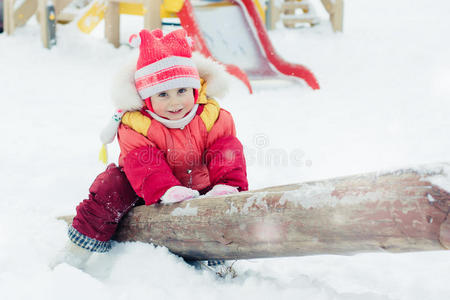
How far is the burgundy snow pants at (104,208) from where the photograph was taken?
225 centimetres

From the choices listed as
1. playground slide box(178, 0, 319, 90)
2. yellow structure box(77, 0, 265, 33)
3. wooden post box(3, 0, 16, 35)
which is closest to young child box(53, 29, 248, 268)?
playground slide box(178, 0, 319, 90)

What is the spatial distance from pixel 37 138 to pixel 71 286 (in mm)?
2630

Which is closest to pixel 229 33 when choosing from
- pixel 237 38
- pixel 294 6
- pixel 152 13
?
pixel 237 38

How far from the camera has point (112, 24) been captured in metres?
7.70

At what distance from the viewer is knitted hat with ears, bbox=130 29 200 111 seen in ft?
7.54

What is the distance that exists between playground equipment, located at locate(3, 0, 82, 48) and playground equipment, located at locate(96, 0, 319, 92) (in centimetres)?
79

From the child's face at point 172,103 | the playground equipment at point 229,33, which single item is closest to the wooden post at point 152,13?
the playground equipment at point 229,33

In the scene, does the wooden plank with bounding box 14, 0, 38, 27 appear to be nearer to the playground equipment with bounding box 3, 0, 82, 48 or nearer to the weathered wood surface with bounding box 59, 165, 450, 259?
the playground equipment with bounding box 3, 0, 82, 48

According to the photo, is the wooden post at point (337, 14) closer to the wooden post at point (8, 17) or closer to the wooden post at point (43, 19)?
the wooden post at point (43, 19)

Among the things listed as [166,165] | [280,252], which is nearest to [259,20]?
[166,165]

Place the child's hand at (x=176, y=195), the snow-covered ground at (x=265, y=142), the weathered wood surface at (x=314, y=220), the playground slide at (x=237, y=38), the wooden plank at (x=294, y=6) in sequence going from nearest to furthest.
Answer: the weathered wood surface at (x=314, y=220) < the snow-covered ground at (x=265, y=142) < the child's hand at (x=176, y=195) < the playground slide at (x=237, y=38) < the wooden plank at (x=294, y=6)

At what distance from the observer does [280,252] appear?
1795mm

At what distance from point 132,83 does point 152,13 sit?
15.3 feet

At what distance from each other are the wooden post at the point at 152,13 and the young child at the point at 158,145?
450cm
